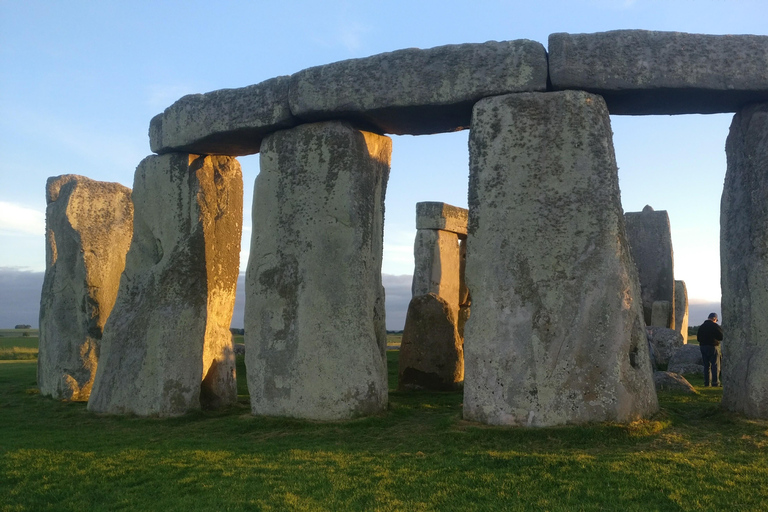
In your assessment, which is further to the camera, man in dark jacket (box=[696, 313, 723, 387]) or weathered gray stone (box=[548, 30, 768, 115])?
man in dark jacket (box=[696, 313, 723, 387])

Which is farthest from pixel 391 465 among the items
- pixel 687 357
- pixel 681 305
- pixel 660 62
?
pixel 681 305

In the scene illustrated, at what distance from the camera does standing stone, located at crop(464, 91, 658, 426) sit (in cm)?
638

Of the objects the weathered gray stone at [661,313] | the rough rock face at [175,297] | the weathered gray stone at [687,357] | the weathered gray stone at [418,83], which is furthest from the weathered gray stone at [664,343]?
the rough rock face at [175,297]

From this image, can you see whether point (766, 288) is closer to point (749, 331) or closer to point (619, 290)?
point (749, 331)

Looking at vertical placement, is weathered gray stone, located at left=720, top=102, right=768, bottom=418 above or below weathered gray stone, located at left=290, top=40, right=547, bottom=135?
below

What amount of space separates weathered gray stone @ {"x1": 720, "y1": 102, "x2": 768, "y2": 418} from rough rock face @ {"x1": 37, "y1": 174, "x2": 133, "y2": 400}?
8309mm

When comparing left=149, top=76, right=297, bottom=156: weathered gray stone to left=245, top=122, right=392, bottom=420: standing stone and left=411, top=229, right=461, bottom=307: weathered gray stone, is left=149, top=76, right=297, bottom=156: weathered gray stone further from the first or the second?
left=411, top=229, right=461, bottom=307: weathered gray stone

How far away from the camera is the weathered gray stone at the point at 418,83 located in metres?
6.85

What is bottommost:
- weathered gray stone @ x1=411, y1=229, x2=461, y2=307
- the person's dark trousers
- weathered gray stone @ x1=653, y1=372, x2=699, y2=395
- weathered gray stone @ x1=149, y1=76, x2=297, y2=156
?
weathered gray stone @ x1=653, y1=372, x2=699, y2=395

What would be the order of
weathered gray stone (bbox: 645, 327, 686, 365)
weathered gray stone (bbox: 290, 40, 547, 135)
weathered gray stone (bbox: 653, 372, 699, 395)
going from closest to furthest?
weathered gray stone (bbox: 290, 40, 547, 135)
weathered gray stone (bbox: 653, 372, 699, 395)
weathered gray stone (bbox: 645, 327, 686, 365)

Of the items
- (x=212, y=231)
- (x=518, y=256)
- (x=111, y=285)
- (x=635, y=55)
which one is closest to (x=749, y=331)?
(x=518, y=256)

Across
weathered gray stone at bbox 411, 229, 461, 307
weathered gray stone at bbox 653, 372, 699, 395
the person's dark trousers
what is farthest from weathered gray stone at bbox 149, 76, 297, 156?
weathered gray stone at bbox 411, 229, 461, 307

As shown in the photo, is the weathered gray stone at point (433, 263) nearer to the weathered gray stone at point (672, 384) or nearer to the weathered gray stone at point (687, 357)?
the weathered gray stone at point (687, 357)

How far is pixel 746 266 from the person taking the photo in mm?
7027
